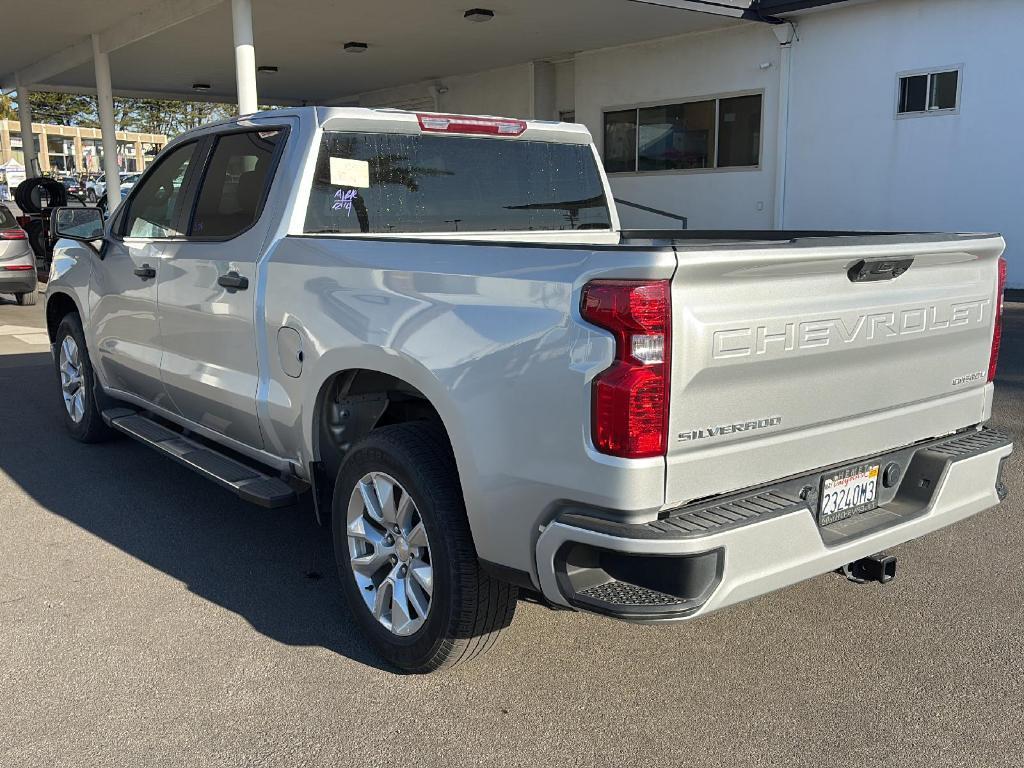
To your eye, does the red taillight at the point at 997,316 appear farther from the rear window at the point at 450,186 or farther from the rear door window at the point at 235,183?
the rear door window at the point at 235,183

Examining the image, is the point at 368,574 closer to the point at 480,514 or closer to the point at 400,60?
the point at 480,514

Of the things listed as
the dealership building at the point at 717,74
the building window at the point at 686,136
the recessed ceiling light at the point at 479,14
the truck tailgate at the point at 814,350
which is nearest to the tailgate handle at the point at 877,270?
the truck tailgate at the point at 814,350

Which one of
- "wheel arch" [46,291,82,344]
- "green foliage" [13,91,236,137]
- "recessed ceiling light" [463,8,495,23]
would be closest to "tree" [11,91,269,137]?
"green foliage" [13,91,236,137]

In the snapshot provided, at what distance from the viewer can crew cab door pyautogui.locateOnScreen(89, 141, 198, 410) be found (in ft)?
16.0

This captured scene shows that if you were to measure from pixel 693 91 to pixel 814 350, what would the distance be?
14301mm

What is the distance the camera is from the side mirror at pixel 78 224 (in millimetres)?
5645

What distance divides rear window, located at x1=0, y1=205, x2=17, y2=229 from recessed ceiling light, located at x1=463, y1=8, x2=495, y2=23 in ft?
24.8

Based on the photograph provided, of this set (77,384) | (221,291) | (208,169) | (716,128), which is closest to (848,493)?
(221,291)

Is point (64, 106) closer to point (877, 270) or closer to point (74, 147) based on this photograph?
point (74, 147)

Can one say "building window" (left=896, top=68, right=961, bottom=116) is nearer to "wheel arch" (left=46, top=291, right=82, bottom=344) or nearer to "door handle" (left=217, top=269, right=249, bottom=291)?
"wheel arch" (left=46, top=291, right=82, bottom=344)

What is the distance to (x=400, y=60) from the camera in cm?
1900

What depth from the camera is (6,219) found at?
556 inches

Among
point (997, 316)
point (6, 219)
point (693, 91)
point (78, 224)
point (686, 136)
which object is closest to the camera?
point (997, 316)

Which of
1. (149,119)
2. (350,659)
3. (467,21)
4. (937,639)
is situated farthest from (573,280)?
(149,119)
